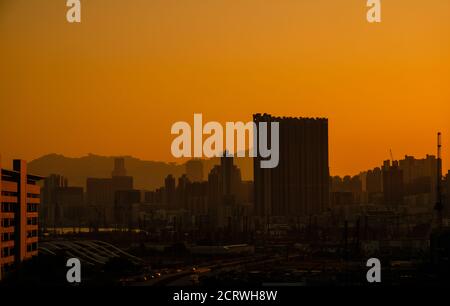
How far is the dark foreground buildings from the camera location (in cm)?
2068

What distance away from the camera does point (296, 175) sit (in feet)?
85.8

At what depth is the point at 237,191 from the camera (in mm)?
27625

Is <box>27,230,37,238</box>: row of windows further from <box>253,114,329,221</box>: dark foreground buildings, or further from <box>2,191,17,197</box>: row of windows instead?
<box>253,114,329,221</box>: dark foreground buildings

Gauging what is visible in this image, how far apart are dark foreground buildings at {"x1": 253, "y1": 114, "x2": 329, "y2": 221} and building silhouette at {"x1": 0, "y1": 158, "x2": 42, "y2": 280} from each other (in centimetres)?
389

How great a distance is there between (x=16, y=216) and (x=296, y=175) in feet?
41.1

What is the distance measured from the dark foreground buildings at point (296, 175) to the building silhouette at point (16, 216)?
389 cm

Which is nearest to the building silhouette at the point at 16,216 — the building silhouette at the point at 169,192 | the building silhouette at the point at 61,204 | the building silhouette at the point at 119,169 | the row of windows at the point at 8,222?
the row of windows at the point at 8,222

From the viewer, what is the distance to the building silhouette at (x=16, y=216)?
542 inches

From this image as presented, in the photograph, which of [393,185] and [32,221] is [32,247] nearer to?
[32,221]

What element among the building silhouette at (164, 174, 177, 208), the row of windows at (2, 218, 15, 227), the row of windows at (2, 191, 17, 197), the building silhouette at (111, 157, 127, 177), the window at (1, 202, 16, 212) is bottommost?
the row of windows at (2, 218, 15, 227)

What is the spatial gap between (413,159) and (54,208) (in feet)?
33.4

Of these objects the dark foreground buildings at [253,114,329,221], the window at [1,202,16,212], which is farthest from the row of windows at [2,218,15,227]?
the dark foreground buildings at [253,114,329,221]

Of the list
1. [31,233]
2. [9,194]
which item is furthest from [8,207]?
[31,233]
